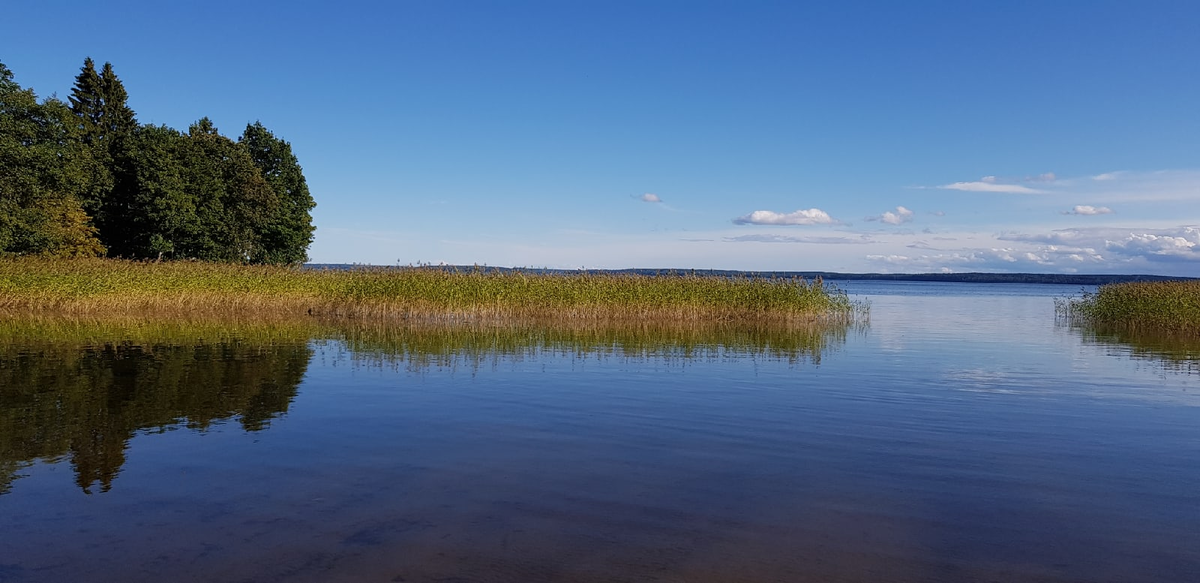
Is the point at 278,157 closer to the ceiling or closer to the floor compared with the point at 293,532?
closer to the ceiling

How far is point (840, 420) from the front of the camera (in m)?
12.5

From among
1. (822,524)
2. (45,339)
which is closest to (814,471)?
(822,524)

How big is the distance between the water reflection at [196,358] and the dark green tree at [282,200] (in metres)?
32.5

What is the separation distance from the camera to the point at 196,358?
18.3 metres

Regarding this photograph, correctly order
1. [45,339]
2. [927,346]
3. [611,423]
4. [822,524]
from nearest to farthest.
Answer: [822,524]
[611,423]
[45,339]
[927,346]

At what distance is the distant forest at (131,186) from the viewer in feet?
126

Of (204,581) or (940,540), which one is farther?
(940,540)

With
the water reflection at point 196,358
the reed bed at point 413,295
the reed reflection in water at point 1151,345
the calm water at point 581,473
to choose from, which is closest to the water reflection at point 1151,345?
the reed reflection in water at point 1151,345

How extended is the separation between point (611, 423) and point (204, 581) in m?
6.88

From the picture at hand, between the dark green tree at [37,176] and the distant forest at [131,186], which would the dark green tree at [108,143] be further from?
the dark green tree at [37,176]

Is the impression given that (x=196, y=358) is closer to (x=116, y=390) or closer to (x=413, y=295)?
(x=116, y=390)

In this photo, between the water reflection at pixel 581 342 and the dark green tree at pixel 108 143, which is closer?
the water reflection at pixel 581 342

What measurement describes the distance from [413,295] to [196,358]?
48.1 ft

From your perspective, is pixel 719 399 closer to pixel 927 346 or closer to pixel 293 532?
pixel 293 532
